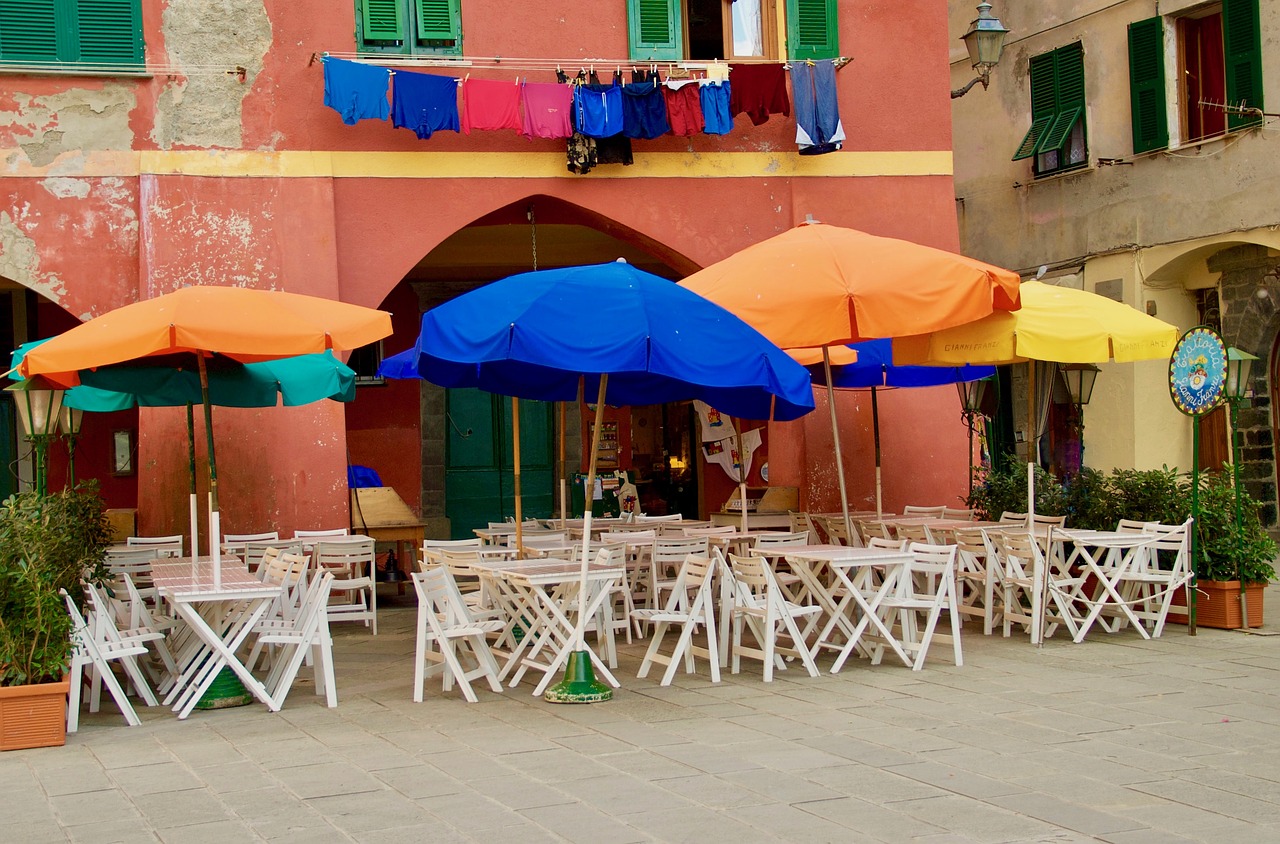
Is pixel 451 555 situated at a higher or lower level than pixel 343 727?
higher

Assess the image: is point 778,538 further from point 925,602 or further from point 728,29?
point 728,29

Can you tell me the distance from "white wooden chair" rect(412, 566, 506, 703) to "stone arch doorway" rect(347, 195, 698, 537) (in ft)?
26.1

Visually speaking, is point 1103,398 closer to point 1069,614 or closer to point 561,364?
point 1069,614

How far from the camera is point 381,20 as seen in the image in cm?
1234

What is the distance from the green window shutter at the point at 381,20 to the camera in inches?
485

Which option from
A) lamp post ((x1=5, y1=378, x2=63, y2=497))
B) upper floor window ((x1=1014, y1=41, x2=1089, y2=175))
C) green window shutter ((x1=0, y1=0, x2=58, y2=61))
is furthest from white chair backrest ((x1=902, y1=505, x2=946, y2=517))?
green window shutter ((x1=0, y1=0, x2=58, y2=61))

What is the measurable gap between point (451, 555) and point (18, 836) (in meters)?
3.56

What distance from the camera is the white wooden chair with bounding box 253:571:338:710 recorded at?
733 cm

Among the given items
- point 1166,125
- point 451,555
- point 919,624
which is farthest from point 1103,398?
point 451,555

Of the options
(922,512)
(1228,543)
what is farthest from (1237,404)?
(922,512)

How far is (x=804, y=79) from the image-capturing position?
42.0 ft

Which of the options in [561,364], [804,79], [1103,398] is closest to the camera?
[561,364]

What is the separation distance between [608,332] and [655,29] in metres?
6.73

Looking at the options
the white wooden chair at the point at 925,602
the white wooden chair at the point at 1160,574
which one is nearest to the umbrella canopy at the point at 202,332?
the white wooden chair at the point at 925,602
